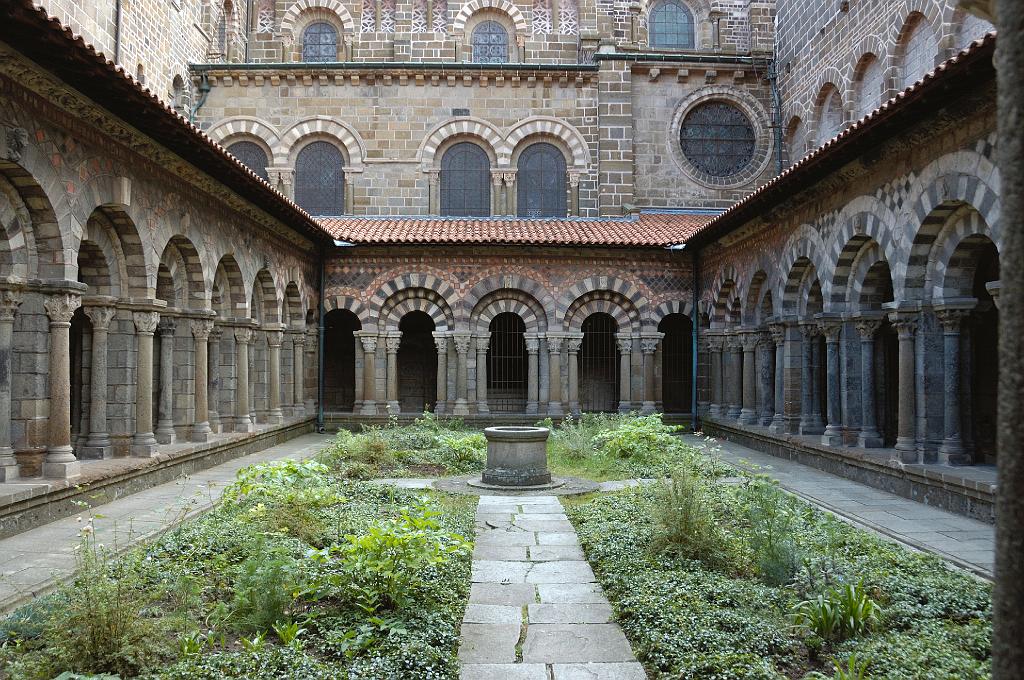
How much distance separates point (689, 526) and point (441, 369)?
520 inches

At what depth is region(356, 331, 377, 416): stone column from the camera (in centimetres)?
1944

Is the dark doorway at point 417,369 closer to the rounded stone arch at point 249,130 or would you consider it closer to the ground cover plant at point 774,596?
the rounded stone arch at point 249,130

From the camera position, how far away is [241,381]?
15.2 meters

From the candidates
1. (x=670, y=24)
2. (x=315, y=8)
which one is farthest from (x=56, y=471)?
(x=670, y=24)

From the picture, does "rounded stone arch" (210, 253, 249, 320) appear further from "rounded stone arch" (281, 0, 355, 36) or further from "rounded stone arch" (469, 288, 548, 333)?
"rounded stone arch" (281, 0, 355, 36)

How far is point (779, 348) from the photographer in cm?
1507

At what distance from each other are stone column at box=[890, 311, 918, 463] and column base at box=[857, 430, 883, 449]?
1187 millimetres

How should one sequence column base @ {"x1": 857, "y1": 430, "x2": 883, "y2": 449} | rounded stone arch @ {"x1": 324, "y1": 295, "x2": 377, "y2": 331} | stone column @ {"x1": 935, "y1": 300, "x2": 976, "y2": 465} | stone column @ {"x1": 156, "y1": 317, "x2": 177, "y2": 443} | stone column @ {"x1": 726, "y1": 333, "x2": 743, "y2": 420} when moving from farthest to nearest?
rounded stone arch @ {"x1": 324, "y1": 295, "x2": 377, "y2": 331} → stone column @ {"x1": 726, "y1": 333, "x2": 743, "y2": 420} → stone column @ {"x1": 156, "y1": 317, "x2": 177, "y2": 443} → column base @ {"x1": 857, "y1": 430, "x2": 883, "y2": 449} → stone column @ {"x1": 935, "y1": 300, "x2": 976, "y2": 465}

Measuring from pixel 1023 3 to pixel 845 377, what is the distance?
11.5 meters

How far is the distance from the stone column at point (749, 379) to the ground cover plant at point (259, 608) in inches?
442

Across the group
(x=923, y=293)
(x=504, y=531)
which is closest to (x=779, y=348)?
(x=923, y=293)

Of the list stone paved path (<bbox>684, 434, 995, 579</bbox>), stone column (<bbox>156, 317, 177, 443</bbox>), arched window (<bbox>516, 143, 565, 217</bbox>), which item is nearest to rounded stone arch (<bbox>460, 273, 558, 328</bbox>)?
arched window (<bbox>516, 143, 565, 217</bbox>)

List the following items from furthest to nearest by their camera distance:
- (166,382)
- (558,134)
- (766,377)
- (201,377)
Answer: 1. (558,134)
2. (766,377)
3. (201,377)
4. (166,382)

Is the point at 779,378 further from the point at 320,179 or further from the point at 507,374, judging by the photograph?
the point at 320,179
